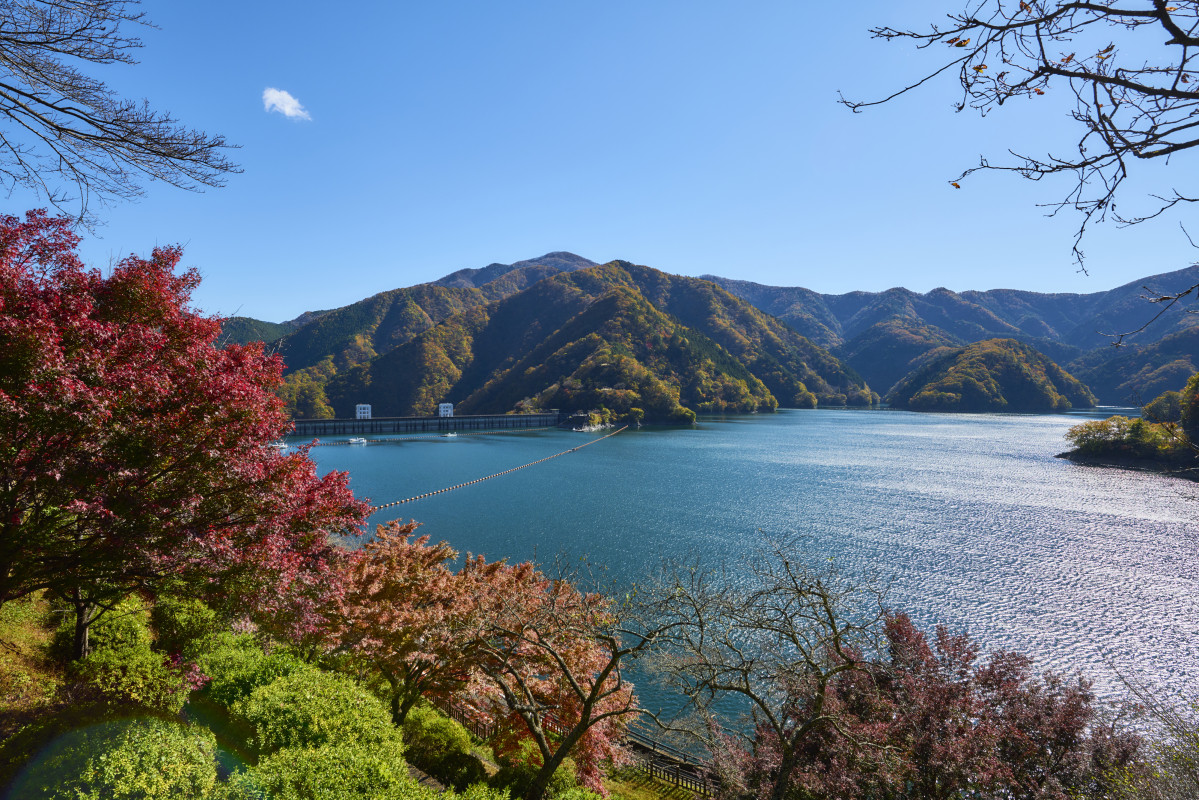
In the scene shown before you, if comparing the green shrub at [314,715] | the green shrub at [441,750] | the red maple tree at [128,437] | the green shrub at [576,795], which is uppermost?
the red maple tree at [128,437]

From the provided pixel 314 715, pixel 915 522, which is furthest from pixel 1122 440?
pixel 314 715

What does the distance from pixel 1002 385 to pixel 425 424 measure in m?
149

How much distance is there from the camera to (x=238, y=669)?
11594mm

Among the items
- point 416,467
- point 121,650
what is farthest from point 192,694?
point 416,467

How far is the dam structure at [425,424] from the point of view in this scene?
329ft

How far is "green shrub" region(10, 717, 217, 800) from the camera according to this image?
601cm

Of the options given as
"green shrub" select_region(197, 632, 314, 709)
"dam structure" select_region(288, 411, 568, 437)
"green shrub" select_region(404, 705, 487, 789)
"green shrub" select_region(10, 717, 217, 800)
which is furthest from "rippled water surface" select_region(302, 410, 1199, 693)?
"dam structure" select_region(288, 411, 568, 437)

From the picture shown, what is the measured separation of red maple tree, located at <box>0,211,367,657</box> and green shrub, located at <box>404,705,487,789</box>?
5.56 meters

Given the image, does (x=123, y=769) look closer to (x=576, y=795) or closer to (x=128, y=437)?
(x=128, y=437)

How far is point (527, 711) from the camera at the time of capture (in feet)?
33.2

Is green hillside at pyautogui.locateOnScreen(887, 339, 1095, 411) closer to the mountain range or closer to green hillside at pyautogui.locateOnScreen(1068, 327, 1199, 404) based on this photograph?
the mountain range

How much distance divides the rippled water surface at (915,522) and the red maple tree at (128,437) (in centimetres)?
1162

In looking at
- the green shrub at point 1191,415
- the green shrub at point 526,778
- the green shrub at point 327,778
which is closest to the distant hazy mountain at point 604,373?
the green shrub at point 1191,415

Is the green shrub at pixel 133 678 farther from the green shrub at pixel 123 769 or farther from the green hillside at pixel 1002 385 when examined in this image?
the green hillside at pixel 1002 385
